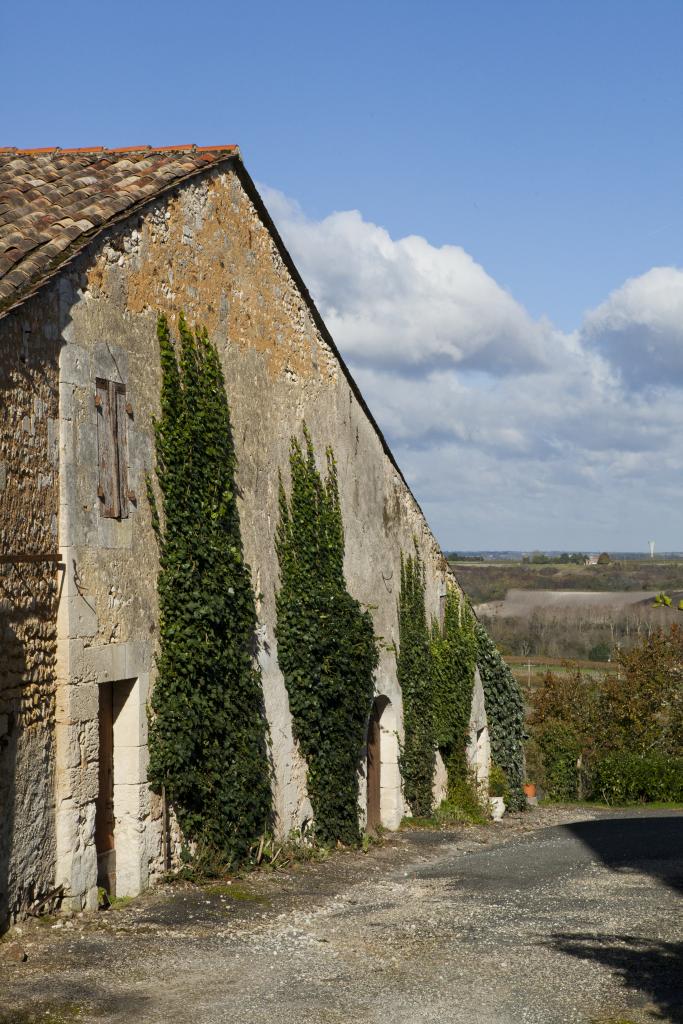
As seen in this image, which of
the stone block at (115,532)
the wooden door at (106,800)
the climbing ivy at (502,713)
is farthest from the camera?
the climbing ivy at (502,713)

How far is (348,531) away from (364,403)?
197cm

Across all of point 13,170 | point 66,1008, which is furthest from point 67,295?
point 66,1008

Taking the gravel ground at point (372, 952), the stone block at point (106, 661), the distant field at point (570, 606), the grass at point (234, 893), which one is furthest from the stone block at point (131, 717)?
the distant field at point (570, 606)

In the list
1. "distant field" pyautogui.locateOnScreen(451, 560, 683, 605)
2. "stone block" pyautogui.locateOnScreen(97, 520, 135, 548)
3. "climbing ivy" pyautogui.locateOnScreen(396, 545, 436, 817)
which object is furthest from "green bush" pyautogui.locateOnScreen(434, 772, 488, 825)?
"distant field" pyautogui.locateOnScreen(451, 560, 683, 605)

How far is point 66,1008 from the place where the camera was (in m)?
6.41

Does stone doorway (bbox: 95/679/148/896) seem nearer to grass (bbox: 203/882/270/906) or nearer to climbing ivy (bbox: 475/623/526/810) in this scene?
grass (bbox: 203/882/270/906)

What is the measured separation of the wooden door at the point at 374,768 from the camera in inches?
618

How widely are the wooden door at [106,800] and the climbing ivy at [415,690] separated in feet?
23.9

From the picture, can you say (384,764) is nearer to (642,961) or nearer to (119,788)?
(119,788)

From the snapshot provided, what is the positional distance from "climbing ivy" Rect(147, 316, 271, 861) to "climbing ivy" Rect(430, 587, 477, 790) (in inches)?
269

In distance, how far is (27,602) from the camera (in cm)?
815

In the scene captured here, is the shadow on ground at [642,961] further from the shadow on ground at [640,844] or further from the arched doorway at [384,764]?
the arched doorway at [384,764]

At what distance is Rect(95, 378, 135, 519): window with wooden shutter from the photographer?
29.9 ft

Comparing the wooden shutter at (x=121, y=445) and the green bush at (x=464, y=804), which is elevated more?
the wooden shutter at (x=121, y=445)
